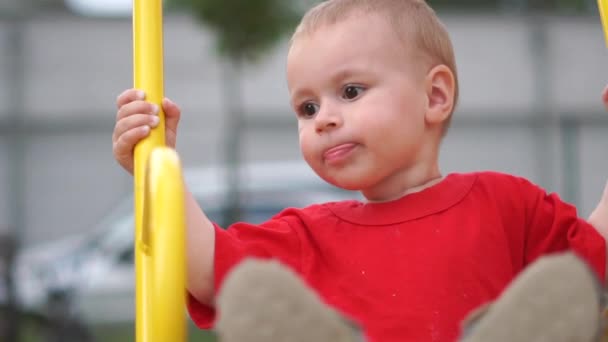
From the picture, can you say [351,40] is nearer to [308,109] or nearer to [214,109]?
[308,109]

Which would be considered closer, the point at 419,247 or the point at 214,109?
the point at 419,247

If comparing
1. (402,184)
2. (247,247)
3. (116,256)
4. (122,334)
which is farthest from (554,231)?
(116,256)

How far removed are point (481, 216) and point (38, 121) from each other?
7411 mm

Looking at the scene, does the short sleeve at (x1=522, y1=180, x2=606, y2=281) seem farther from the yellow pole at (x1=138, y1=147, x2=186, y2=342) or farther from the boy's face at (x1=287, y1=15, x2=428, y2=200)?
the yellow pole at (x1=138, y1=147, x2=186, y2=342)

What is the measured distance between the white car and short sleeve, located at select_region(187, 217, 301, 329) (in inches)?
201

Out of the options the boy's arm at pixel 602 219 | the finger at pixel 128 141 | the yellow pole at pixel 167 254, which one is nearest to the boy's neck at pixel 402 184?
the boy's arm at pixel 602 219

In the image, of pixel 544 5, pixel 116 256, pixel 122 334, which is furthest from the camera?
pixel 544 5

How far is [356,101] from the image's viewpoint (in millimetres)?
1290

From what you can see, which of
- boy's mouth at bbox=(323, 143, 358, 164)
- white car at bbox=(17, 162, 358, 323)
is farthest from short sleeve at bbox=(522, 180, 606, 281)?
white car at bbox=(17, 162, 358, 323)

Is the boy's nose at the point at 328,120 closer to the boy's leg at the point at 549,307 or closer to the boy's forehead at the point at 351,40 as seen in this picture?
the boy's forehead at the point at 351,40

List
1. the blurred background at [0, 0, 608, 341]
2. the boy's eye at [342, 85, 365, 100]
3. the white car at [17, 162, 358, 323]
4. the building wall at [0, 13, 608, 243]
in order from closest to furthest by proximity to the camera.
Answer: the boy's eye at [342, 85, 365, 100] < the white car at [17, 162, 358, 323] < the blurred background at [0, 0, 608, 341] < the building wall at [0, 13, 608, 243]

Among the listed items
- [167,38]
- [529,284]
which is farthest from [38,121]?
[529,284]

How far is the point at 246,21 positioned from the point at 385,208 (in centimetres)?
473

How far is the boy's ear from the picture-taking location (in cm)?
138
